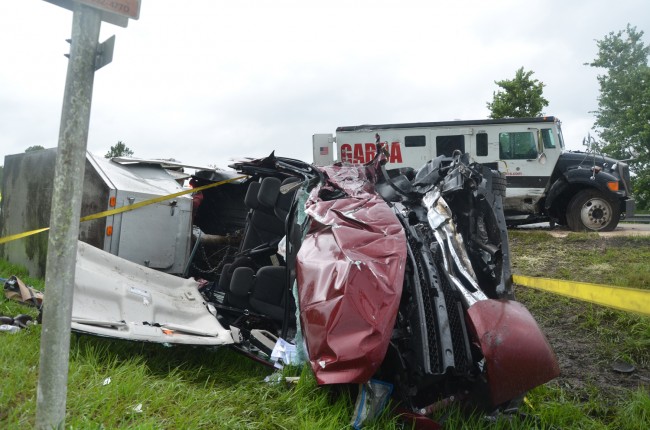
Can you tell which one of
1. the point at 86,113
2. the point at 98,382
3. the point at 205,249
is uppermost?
the point at 86,113

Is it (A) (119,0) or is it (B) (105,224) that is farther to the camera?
(B) (105,224)

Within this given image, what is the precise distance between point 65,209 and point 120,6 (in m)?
0.72

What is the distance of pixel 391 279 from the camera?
2707 millimetres

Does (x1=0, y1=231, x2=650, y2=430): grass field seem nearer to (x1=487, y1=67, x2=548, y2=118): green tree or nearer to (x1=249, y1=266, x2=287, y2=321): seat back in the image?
(x1=249, y1=266, x2=287, y2=321): seat back

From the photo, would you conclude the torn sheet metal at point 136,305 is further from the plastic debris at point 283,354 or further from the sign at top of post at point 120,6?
the sign at top of post at point 120,6

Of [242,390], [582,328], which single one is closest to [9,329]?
[242,390]

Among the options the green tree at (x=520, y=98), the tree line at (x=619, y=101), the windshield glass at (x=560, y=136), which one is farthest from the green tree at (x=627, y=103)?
the windshield glass at (x=560, y=136)

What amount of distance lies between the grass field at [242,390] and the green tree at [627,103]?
22846 millimetres

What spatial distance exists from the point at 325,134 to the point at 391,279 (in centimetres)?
909

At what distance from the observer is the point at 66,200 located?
5.86 feet

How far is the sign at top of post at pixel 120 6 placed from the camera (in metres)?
1.71

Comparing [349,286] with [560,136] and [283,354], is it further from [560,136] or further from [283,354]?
[560,136]

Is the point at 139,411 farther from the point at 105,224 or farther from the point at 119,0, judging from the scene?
the point at 105,224

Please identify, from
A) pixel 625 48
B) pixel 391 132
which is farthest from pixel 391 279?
pixel 625 48
